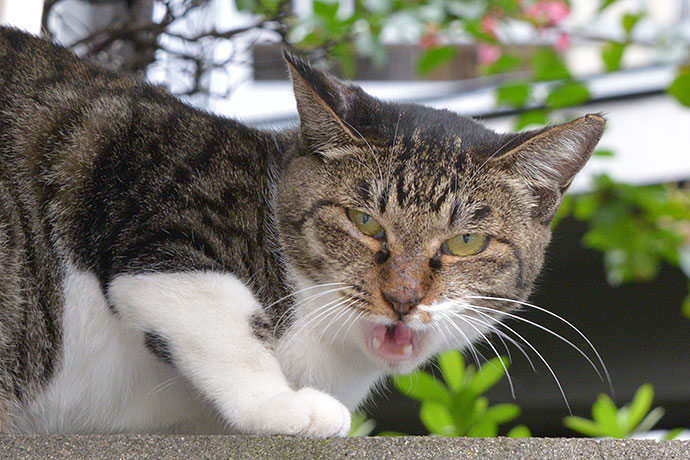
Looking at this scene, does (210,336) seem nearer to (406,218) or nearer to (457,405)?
(406,218)

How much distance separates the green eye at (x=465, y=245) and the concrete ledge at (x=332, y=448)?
45cm

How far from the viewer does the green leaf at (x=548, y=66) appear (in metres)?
2.47

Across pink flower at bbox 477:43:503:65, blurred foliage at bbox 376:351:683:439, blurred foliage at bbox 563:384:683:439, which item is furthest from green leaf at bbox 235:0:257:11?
Result: blurred foliage at bbox 563:384:683:439

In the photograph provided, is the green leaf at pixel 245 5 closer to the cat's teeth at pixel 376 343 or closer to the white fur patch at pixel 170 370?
the white fur patch at pixel 170 370

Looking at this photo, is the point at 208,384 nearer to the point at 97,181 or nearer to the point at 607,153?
the point at 97,181

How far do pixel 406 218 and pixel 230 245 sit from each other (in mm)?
367

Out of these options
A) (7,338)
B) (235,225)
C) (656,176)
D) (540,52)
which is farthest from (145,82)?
(656,176)

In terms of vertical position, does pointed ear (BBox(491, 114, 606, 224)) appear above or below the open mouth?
above

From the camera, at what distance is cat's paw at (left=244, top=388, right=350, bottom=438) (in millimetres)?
1311

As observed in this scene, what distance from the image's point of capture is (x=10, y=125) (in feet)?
5.17

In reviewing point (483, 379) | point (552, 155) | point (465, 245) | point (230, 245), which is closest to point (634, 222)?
point (483, 379)

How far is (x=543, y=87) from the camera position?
260 centimetres

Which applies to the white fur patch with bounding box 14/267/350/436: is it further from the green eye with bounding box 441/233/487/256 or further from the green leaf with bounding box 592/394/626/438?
the green leaf with bounding box 592/394/626/438

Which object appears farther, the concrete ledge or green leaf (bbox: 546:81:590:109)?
green leaf (bbox: 546:81:590:109)
